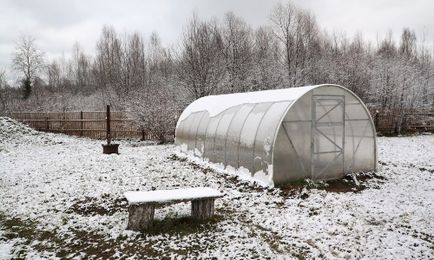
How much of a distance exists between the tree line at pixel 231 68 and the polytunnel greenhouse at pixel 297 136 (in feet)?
29.7

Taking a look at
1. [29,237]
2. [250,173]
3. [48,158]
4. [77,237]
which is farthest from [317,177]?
[48,158]

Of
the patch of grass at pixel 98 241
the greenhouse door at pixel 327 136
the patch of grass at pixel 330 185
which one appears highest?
the greenhouse door at pixel 327 136

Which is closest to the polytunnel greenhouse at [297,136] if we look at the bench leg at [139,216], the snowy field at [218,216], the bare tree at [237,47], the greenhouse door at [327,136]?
the greenhouse door at [327,136]

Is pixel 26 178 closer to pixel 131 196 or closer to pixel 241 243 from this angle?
pixel 131 196

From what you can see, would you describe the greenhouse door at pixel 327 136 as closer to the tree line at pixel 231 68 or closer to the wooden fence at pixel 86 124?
the tree line at pixel 231 68

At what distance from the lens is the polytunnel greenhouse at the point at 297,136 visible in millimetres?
9742

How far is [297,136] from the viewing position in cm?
997

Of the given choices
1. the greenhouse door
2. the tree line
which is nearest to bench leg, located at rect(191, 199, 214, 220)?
the greenhouse door

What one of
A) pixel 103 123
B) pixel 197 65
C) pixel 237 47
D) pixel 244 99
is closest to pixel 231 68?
pixel 237 47

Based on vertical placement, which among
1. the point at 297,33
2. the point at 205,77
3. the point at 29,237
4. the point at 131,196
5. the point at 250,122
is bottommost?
the point at 29,237

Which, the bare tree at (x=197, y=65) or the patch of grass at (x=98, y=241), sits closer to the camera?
the patch of grass at (x=98, y=241)

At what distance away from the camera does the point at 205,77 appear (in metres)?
23.4

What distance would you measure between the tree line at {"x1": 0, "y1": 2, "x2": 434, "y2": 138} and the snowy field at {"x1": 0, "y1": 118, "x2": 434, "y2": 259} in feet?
31.3

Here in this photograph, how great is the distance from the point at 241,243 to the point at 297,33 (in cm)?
2945
